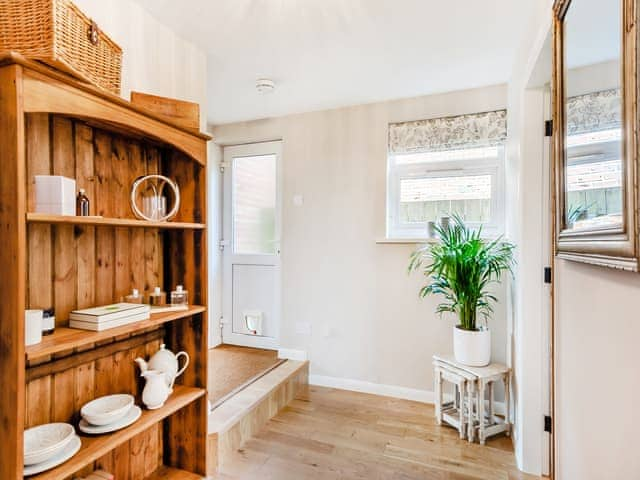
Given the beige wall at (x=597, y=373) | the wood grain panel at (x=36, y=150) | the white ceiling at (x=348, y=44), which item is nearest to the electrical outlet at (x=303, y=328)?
the white ceiling at (x=348, y=44)

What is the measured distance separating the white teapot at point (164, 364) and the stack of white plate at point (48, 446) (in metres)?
0.39

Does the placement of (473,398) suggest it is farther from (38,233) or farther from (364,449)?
(38,233)

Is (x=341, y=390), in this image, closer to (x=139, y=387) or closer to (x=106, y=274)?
(x=139, y=387)

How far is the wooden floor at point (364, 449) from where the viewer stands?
1929mm

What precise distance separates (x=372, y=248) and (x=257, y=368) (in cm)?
138

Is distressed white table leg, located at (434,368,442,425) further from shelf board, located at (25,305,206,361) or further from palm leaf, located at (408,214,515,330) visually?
shelf board, located at (25,305,206,361)

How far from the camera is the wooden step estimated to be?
1986 mm

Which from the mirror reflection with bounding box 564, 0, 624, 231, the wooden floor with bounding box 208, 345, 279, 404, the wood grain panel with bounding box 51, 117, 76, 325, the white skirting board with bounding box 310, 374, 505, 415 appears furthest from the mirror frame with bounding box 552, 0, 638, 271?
the wooden floor with bounding box 208, 345, 279, 404

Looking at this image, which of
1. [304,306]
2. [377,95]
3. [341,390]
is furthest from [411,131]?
[341,390]

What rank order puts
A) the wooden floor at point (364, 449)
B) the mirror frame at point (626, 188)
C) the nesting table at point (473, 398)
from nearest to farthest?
the mirror frame at point (626, 188)
the wooden floor at point (364, 449)
the nesting table at point (473, 398)

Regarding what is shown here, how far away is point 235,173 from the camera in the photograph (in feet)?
11.7

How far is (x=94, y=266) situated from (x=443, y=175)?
94.3 inches

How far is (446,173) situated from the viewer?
2779 millimetres

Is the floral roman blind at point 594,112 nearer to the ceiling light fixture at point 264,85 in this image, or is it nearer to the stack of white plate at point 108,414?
the stack of white plate at point 108,414
